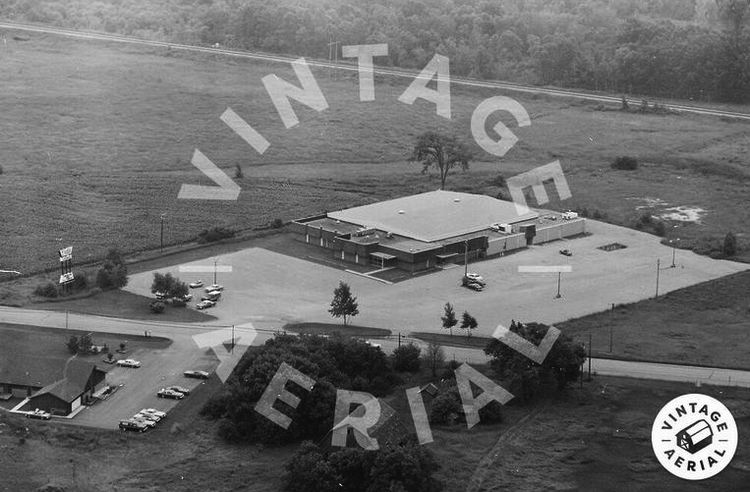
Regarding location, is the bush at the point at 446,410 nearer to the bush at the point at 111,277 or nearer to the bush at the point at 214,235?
the bush at the point at 111,277

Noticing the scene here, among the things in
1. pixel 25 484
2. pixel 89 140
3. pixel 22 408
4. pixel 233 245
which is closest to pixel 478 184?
pixel 233 245

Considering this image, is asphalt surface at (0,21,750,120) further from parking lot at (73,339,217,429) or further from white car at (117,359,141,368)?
white car at (117,359,141,368)

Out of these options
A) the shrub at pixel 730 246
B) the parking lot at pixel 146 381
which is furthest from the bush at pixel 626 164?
the parking lot at pixel 146 381

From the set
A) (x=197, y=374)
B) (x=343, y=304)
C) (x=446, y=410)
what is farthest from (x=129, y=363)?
(x=446, y=410)

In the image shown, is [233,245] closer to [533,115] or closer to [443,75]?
[533,115]

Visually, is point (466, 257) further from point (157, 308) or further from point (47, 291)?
point (47, 291)

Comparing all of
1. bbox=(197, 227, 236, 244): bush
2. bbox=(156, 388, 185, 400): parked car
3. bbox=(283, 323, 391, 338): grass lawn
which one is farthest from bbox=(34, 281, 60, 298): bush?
bbox=(156, 388, 185, 400): parked car

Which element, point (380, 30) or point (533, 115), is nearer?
point (533, 115)

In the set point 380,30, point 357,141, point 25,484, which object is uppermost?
point 380,30
